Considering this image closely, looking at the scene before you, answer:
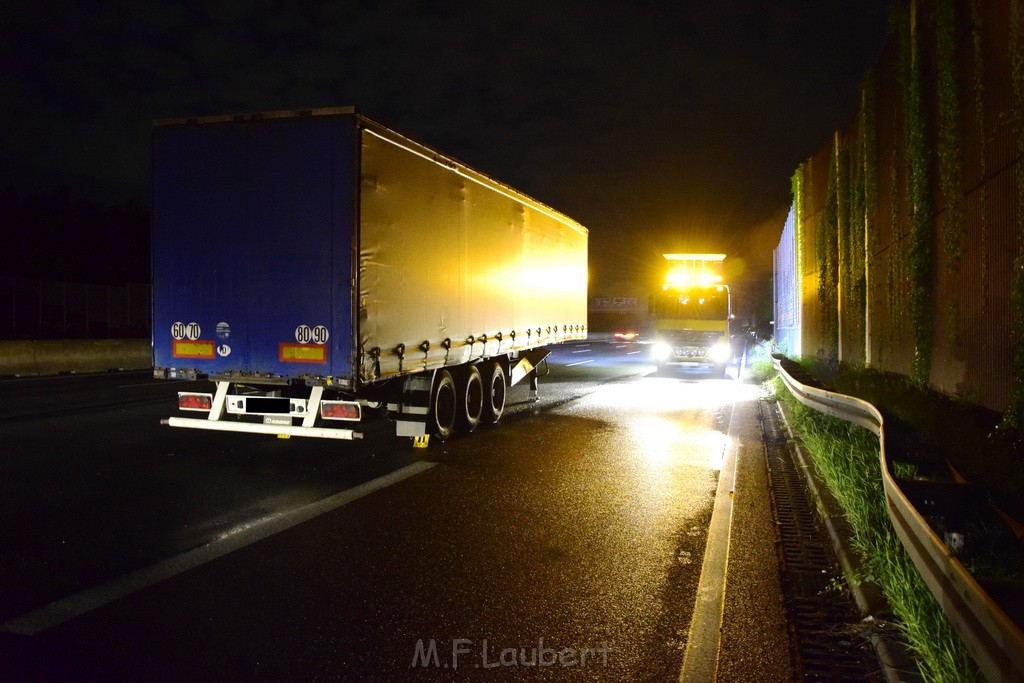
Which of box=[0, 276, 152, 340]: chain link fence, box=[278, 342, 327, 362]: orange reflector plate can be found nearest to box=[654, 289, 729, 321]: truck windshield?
box=[278, 342, 327, 362]: orange reflector plate

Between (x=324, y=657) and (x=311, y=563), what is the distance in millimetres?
1624

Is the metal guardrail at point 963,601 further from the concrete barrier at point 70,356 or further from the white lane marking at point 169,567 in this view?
the concrete barrier at point 70,356

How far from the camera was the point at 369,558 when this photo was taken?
5672 mm

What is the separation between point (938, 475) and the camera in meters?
7.00

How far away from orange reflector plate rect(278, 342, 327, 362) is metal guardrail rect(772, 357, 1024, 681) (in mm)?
5738

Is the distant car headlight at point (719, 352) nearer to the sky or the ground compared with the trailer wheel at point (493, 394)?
nearer to the sky

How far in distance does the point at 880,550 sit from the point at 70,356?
2307cm

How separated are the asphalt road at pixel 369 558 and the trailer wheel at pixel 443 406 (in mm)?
409

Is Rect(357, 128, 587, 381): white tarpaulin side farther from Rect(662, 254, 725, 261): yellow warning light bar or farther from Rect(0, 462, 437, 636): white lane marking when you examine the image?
Rect(662, 254, 725, 261): yellow warning light bar

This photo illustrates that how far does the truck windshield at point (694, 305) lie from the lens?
24.2 metres

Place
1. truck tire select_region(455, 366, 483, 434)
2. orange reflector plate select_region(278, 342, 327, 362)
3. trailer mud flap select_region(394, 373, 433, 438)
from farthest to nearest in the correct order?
truck tire select_region(455, 366, 483, 434) → trailer mud flap select_region(394, 373, 433, 438) → orange reflector plate select_region(278, 342, 327, 362)

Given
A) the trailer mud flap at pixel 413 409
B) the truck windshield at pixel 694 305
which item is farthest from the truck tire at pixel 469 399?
the truck windshield at pixel 694 305

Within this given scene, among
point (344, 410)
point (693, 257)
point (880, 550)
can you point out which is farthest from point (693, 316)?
point (880, 550)

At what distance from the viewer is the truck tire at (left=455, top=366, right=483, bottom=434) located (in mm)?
11492
